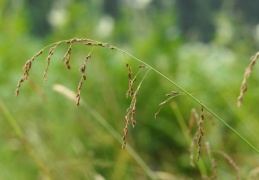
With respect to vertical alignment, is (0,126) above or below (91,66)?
below

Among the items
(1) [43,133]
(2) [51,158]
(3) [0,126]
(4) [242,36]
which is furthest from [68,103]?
(4) [242,36]

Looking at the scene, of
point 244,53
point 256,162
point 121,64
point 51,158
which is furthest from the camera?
point 121,64

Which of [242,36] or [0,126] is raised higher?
[242,36]

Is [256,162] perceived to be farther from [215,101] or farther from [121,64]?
[121,64]

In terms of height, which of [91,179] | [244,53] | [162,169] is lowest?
[162,169]

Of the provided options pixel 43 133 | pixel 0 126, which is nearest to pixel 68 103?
pixel 43 133

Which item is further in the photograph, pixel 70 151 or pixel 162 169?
pixel 162 169

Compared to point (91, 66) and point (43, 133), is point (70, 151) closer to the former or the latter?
point (43, 133)

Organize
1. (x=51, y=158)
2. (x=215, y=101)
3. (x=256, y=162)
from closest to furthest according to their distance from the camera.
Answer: (x=256, y=162) < (x=51, y=158) < (x=215, y=101)

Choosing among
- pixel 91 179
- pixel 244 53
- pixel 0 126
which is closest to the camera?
pixel 91 179
